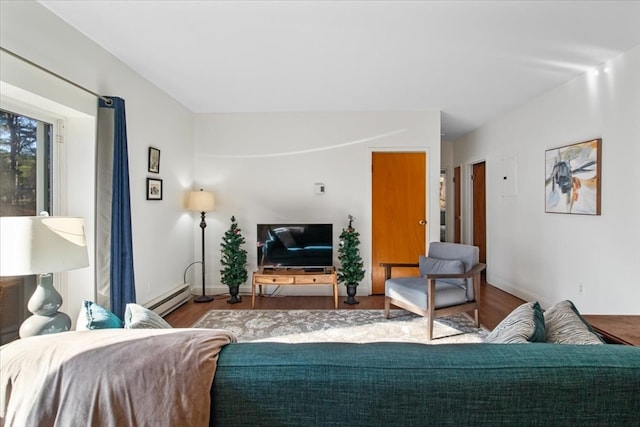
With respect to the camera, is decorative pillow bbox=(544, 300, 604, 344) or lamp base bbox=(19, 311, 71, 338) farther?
lamp base bbox=(19, 311, 71, 338)

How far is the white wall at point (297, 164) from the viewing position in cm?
490

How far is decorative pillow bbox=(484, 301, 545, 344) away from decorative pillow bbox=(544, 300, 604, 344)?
51 millimetres

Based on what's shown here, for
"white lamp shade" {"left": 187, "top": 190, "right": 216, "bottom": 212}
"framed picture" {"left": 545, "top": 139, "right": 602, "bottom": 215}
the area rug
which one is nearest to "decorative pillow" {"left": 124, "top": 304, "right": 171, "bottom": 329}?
the area rug

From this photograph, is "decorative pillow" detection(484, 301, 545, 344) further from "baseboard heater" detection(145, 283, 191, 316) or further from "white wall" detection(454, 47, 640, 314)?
"baseboard heater" detection(145, 283, 191, 316)

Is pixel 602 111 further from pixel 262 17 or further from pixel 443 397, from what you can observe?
pixel 443 397

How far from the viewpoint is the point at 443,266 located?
368cm

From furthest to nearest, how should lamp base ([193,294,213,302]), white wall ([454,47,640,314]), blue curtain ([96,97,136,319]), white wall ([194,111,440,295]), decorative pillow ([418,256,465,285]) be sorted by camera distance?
white wall ([194,111,440,295])
lamp base ([193,294,213,302])
decorative pillow ([418,256,465,285])
white wall ([454,47,640,314])
blue curtain ([96,97,136,319])

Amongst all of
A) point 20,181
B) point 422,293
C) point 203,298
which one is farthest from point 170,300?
point 422,293

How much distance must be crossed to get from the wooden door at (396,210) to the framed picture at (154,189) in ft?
8.94

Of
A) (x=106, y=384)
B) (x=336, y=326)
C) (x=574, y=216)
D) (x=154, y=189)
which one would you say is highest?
(x=154, y=189)

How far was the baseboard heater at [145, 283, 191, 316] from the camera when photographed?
3797 millimetres

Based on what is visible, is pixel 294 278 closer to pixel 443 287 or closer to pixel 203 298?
pixel 203 298

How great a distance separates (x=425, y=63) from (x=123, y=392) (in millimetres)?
3327

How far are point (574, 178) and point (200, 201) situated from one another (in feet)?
14.0
